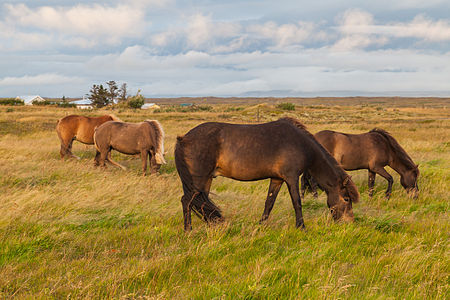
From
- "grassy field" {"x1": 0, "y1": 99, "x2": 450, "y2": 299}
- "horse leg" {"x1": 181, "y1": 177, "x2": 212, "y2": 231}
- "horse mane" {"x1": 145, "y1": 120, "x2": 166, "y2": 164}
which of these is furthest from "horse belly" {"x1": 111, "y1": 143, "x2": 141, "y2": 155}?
"horse leg" {"x1": 181, "y1": 177, "x2": 212, "y2": 231}

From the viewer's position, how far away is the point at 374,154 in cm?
875

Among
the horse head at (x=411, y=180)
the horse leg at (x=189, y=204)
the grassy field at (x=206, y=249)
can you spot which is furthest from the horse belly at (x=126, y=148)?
the horse head at (x=411, y=180)

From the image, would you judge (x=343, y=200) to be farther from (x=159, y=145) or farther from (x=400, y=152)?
(x=159, y=145)

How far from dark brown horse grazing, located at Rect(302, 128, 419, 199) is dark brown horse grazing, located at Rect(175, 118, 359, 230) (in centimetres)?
312

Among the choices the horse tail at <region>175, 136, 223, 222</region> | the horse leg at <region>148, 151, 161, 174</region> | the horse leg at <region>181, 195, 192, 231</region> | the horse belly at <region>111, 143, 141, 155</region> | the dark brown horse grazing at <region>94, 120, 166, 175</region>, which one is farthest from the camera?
the horse belly at <region>111, 143, 141, 155</region>

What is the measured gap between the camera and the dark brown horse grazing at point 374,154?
854 cm

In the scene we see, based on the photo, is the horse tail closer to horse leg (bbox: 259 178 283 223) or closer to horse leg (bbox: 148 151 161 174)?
horse leg (bbox: 259 178 283 223)

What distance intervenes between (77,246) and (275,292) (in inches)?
117

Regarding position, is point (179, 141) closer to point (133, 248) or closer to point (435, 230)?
point (133, 248)

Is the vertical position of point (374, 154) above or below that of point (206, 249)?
above

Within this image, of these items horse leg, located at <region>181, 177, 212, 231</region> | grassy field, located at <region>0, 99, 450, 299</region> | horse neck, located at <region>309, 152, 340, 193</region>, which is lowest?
grassy field, located at <region>0, 99, 450, 299</region>

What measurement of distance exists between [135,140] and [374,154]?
7.37 m

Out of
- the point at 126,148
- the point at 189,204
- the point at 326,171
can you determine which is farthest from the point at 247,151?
the point at 126,148

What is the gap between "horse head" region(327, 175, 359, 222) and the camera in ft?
18.2
